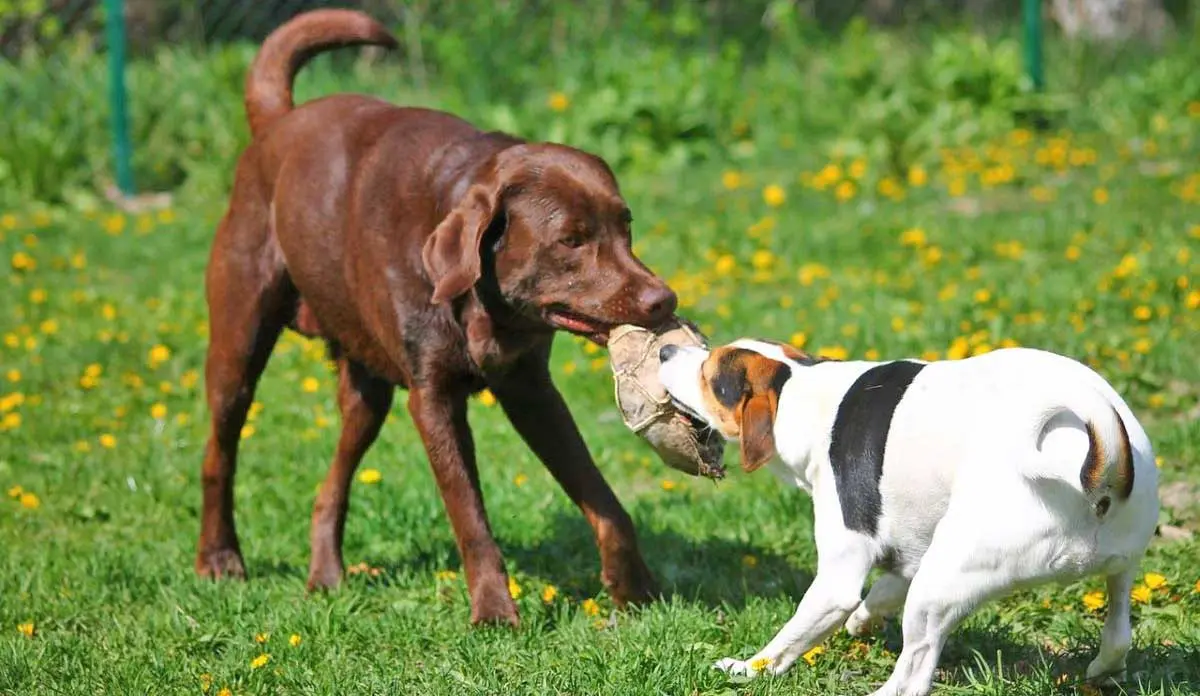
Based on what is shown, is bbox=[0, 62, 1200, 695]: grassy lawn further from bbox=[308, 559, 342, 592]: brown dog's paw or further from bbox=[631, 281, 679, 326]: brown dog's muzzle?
bbox=[631, 281, 679, 326]: brown dog's muzzle

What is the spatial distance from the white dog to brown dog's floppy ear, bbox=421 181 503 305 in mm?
610

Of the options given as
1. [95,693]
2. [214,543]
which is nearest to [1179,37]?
[214,543]

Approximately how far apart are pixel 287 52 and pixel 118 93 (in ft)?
19.0

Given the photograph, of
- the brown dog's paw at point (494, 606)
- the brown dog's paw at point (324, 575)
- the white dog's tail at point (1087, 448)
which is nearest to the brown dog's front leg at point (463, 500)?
the brown dog's paw at point (494, 606)

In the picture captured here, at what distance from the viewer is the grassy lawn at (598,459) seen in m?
4.28

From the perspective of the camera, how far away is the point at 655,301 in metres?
4.23

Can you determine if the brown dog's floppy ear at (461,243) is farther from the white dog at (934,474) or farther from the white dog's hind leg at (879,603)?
the white dog's hind leg at (879,603)

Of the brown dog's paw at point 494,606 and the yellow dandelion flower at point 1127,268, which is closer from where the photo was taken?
the brown dog's paw at point 494,606

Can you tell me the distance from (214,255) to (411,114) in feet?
3.09

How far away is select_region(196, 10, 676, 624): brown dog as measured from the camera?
14.2 feet

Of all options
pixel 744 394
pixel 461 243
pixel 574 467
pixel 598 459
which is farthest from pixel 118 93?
pixel 744 394

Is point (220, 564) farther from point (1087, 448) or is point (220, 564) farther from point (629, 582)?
point (1087, 448)

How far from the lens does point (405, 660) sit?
14.3ft

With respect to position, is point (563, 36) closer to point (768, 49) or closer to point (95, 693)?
point (768, 49)
